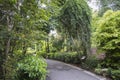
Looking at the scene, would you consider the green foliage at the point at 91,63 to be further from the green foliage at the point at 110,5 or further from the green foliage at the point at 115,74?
the green foliage at the point at 110,5

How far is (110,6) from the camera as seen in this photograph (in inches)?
766

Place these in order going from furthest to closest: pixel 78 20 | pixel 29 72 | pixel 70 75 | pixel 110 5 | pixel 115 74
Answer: pixel 110 5, pixel 78 20, pixel 70 75, pixel 115 74, pixel 29 72

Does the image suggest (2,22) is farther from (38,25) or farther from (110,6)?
(110,6)

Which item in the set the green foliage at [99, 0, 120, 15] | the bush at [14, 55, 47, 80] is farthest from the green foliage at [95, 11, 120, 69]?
the green foliage at [99, 0, 120, 15]

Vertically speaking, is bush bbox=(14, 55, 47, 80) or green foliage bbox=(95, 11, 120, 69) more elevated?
green foliage bbox=(95, 11, 120, 69)

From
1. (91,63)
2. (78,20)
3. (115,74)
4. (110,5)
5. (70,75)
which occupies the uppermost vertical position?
(110,5)

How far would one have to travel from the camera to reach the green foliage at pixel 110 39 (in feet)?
35.2

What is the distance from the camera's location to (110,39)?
11.1 m

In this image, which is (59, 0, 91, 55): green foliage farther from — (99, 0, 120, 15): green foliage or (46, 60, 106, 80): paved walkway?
(99, 0, 120, 15): green foliage

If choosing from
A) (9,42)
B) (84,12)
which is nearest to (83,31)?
(84,12)

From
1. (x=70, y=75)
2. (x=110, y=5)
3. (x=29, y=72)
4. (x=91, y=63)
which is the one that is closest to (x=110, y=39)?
(x=91, y=63)

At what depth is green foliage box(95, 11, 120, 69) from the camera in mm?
10742

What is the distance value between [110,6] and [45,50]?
460 inches

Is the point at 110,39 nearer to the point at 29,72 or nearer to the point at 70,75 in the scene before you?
the point at 70,75
